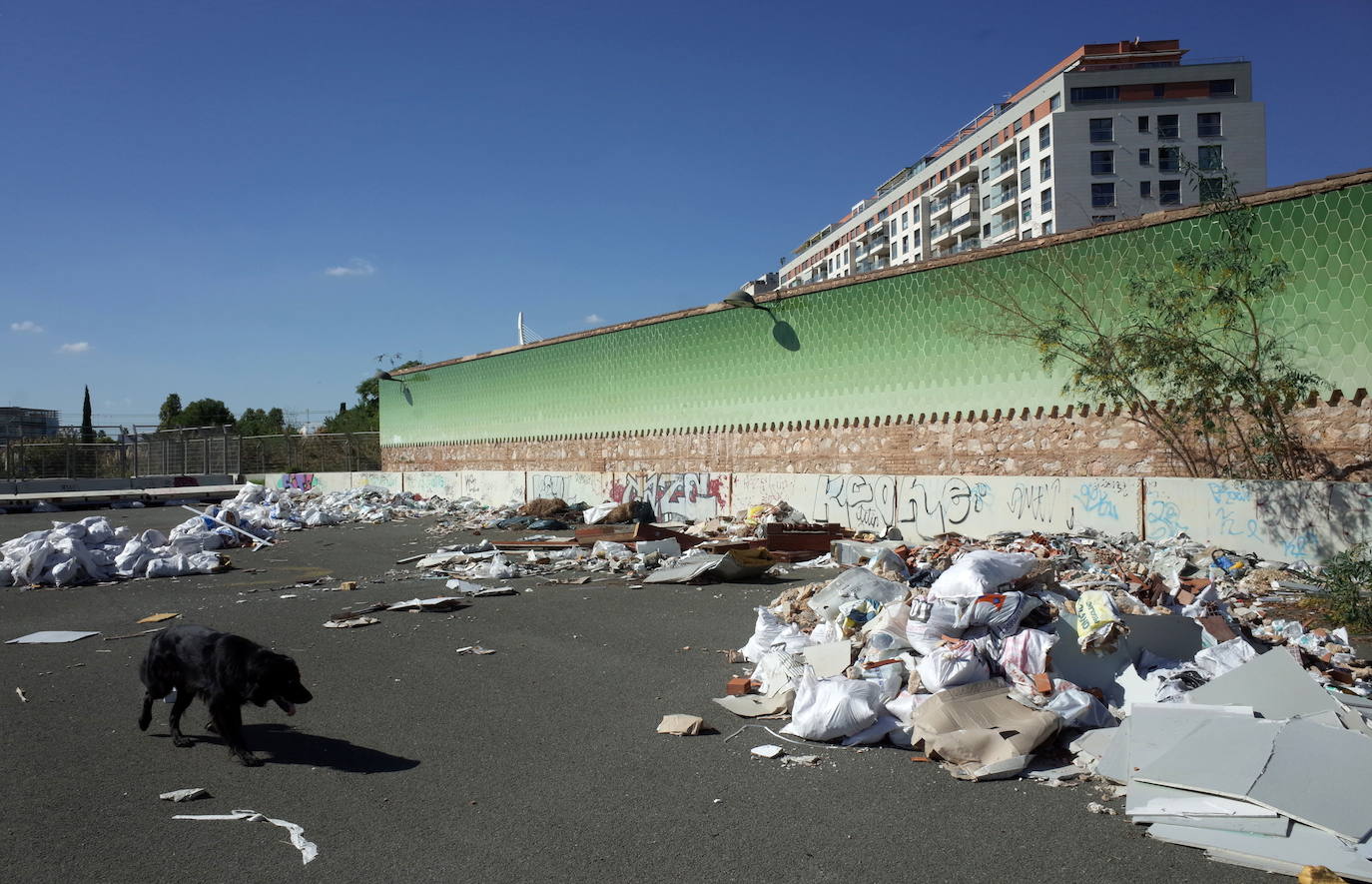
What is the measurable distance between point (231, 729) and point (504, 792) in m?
1.70

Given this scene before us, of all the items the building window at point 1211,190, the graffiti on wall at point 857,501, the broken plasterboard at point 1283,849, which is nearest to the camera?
the broken plasterboard at point 1283,849

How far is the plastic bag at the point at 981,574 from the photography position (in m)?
6.44

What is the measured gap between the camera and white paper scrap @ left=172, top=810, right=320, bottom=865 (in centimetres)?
395

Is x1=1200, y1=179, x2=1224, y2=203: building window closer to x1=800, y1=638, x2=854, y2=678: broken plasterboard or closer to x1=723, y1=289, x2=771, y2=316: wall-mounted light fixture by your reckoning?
x1=800, y1=638, x2=854, y2=678: broken plasterboard

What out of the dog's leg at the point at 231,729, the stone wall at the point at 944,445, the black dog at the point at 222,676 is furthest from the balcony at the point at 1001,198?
the dog's leg at the point at 231,729

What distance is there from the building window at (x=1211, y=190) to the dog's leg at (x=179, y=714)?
40.5 feet

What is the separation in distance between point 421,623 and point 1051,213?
71.3m

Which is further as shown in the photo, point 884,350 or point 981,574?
point 884,350

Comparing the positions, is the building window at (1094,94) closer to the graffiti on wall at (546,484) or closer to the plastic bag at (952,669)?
the graffiti on wall at (546,484)

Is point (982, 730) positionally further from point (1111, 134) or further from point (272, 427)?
point (1111, 134)

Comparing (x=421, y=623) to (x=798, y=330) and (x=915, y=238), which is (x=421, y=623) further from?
(x=915, y=238)

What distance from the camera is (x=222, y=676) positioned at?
5.12 meters

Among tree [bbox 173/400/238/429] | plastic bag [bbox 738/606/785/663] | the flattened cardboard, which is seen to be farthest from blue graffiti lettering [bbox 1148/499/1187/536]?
tree [bbox 173/400/238/429]

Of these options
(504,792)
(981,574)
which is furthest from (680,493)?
(504,792)
